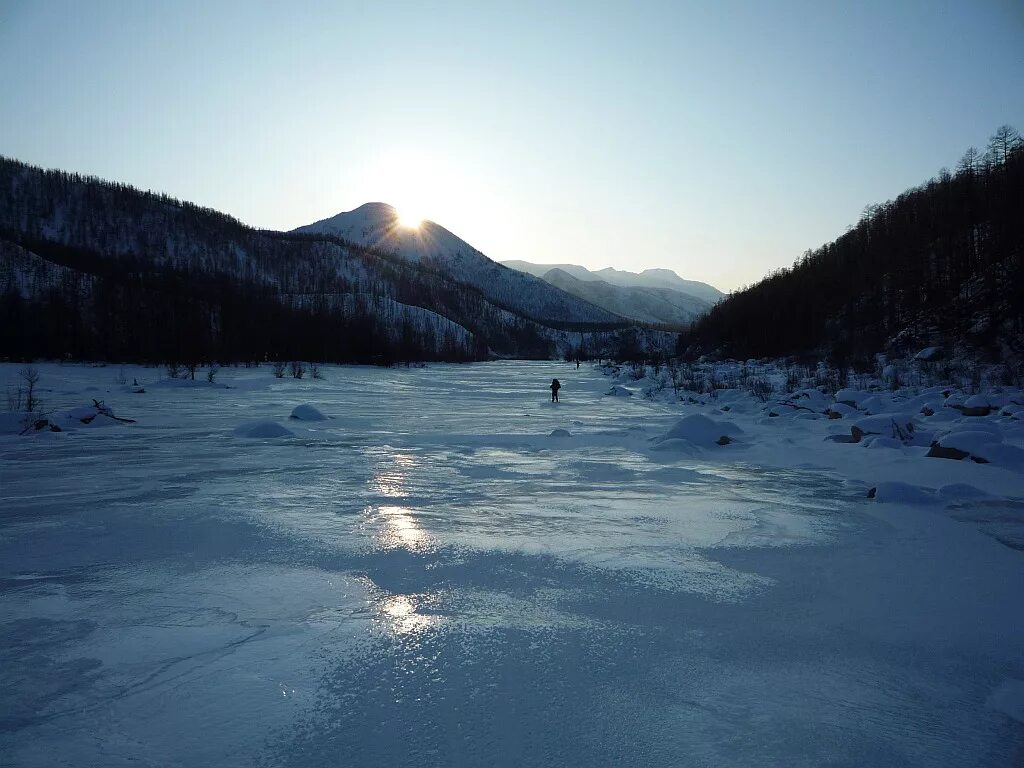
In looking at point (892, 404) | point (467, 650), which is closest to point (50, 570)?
point (467, 650)

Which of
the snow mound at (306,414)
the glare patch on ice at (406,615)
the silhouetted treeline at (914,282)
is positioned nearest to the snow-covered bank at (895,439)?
the glare patch on ice at (406,615)

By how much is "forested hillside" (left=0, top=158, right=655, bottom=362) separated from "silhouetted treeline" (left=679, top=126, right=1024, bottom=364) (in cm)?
4225

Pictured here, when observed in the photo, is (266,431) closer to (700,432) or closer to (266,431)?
(266,431)

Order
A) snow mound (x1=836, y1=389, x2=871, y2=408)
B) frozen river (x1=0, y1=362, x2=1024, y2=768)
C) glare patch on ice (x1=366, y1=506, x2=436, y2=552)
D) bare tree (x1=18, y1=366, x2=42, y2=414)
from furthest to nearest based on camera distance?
snow mound (x1=836, y1=389, x2=871, y2=408), bare tree (x1=18, y1=366, x2=42, y2=414), glare patch on ice (x1=366, y1=506, x2=436, y2=552), frozen river (x1=0, y1=362, x2=1024, y2=768)

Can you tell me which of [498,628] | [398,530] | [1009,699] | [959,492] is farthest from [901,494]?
[398,530]

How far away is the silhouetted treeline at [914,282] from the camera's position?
89.8 ft

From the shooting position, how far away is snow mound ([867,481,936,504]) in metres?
5.80

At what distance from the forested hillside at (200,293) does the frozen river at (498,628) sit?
1360 inches

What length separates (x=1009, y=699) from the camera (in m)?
2.28

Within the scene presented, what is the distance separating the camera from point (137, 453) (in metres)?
8.97

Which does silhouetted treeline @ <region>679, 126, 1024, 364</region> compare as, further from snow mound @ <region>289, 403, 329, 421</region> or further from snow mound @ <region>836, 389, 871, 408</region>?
snow mound @ <region>289, 403, 329, 421</region>

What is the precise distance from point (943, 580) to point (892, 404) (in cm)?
1204

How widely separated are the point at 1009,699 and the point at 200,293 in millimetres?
102287

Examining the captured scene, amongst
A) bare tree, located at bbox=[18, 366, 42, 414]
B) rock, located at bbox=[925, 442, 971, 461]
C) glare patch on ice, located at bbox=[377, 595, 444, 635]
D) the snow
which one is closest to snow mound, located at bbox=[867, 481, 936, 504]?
rock, located at bbox=[925, 442, 971, 461]
